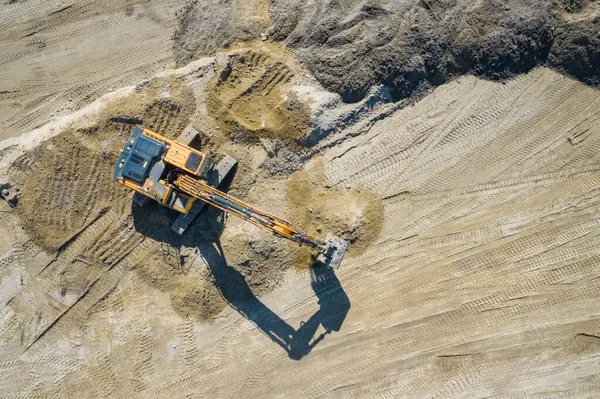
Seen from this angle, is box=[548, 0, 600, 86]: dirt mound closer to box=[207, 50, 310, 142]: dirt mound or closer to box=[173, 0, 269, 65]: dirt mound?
box=[207, 50, 310, 142]: dirt mound

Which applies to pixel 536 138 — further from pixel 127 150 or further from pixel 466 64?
pixel 127 150

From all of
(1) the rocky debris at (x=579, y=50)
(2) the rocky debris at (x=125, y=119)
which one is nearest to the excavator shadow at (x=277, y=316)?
(2) the rocky debris at (x=125, y=119)

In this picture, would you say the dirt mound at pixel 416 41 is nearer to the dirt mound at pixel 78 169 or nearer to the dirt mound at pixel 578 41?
the dirt mound at pixel 578 41

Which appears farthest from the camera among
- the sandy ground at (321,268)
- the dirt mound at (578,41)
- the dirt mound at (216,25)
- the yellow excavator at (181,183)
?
the dirt mound at (216,25)

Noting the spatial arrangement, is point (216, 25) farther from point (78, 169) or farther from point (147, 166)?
point (78, 169)

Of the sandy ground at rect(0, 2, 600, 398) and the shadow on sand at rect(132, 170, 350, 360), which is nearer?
the sandy ground at rect(0, 2, 600, 398)

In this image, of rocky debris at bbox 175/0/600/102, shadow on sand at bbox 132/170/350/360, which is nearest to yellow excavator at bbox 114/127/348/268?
shadow on sand at bbox 132/170/350/360

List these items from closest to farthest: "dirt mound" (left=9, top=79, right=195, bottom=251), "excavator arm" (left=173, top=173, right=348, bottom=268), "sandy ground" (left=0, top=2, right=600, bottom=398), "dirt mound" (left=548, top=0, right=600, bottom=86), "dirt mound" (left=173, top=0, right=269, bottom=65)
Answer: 1. "excavator arm" (left=173, top=173, right=348, bottom=268)
2. "dirt mound" (left=548, top=0, right=600, bottom=86)
3. "sandy ground" (left=0, top=2, right=600, bottom=398)
4. "dirt mound" (left=9, top=79, right=195, bottom=251)
5. "dirt mound" (left=173, top=0, right=269, bottom=65)
